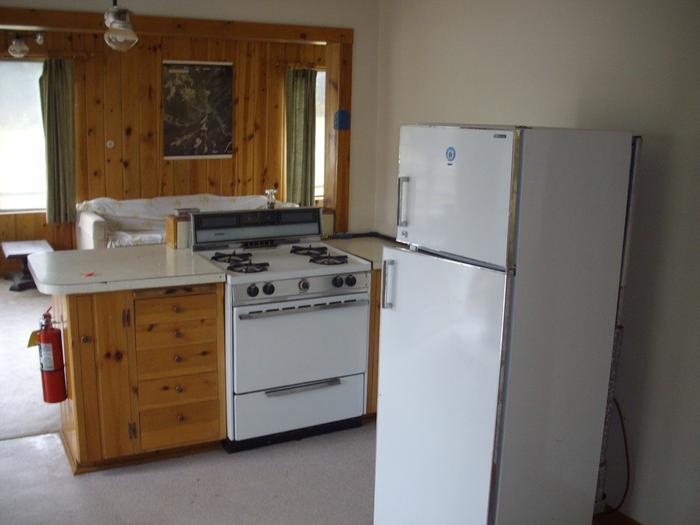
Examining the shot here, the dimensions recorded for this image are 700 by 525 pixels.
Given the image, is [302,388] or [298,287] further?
[302,388]

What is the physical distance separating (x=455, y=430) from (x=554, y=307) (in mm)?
536

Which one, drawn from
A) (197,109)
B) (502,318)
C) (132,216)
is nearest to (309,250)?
(502,318)

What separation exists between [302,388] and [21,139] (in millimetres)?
5171

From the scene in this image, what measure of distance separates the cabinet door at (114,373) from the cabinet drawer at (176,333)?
0.06 meters

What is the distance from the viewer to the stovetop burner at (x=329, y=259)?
3.73m

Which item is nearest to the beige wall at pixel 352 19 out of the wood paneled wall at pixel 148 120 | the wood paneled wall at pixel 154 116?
the wood paneled wall at pixel 148 120

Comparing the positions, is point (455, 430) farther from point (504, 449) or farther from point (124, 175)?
point (124, 175)

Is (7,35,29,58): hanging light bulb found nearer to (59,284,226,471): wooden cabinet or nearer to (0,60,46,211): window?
(0,60,46,211): window

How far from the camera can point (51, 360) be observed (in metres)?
3.28

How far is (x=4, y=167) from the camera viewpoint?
287 inches

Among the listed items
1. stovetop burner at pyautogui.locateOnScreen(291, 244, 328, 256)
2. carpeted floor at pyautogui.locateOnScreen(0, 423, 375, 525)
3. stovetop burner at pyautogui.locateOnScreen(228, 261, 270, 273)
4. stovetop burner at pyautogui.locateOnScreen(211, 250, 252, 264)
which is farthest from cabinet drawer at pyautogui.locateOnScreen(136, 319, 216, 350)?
stovetop burner at pyautogui.locateOnScreen(291, 244, 328, 256)

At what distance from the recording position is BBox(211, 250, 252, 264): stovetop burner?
3682 mm

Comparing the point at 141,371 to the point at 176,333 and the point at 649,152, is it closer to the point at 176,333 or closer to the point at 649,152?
the point at 176,333

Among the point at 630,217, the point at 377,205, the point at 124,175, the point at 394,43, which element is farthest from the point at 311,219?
the point at 124,175
